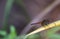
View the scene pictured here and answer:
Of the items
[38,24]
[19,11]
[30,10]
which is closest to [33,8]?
[30,10]

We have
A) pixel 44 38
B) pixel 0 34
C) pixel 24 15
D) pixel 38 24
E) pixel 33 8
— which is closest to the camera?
pixel 38 24

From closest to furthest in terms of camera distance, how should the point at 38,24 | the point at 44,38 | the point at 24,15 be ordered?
the point at 38,24 < the point at 44,38 < the point at 24,15

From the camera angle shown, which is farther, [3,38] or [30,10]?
[30,10]

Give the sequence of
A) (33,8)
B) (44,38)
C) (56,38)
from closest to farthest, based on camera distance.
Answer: (44,38), (56,38), (33,8)

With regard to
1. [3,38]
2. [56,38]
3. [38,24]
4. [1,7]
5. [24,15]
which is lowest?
[38,24]

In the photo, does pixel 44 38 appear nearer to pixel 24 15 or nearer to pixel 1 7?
pixel 24 15

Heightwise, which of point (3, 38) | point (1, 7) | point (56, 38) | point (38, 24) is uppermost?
point (1, 7)

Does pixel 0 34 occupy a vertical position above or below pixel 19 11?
below

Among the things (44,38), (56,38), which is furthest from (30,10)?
(44,38)

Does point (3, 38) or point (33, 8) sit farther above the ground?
point (33, 8)

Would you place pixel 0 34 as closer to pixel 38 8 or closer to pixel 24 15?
pixel 24 15
